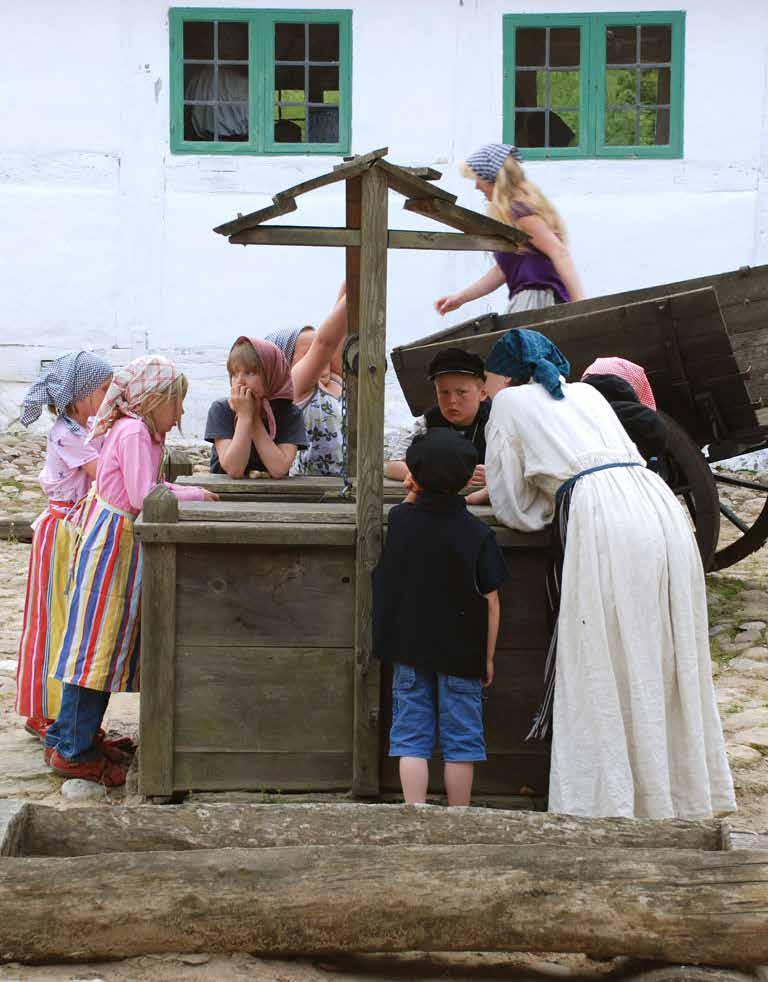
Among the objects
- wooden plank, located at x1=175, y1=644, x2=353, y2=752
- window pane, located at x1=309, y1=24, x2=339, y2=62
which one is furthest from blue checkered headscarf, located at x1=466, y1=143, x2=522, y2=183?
window pane, located at x1=309, y1=24, x2=339, y2=62

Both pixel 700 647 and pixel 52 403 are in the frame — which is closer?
pixel 700 647

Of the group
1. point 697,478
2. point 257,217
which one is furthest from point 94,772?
point 697,478

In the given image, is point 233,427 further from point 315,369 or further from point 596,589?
point 596,589

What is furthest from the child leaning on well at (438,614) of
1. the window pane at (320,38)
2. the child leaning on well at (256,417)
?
the window pane at (320,38)

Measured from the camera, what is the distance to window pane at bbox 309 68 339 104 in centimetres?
1120

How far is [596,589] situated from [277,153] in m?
8.29

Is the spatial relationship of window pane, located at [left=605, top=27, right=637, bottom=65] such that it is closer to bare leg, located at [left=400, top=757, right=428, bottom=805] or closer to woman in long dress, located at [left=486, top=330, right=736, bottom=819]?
woman in long dress, located at [left=486, top=330, right=736, bottom=819]

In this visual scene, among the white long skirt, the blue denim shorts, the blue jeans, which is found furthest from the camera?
the blue jeans

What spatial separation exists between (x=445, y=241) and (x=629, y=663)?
137 cm

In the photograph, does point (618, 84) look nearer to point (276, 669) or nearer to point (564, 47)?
point (564, 47)

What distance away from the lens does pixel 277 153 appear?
1113 cm

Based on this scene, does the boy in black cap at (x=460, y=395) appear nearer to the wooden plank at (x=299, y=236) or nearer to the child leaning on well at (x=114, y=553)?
the wooden plank at (x=299, y=236)

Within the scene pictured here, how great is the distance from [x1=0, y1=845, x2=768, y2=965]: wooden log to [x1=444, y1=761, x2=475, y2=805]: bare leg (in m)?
0.99

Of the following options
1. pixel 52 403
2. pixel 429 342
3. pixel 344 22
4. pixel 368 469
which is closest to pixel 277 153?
pixel 344 22
